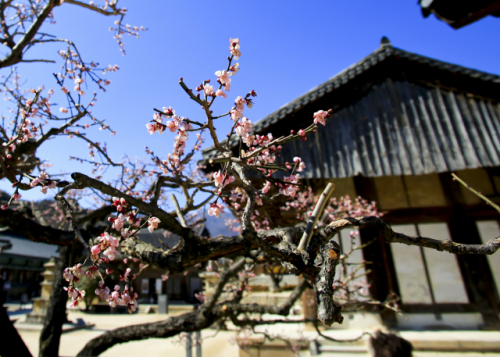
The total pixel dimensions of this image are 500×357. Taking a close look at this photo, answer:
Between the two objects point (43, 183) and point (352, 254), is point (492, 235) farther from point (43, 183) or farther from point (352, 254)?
point (43, 183)

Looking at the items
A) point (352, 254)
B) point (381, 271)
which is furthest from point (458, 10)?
point (381, 271)

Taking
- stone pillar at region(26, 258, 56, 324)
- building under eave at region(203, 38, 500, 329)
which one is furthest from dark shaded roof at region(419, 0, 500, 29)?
stone pillar at region(26, 258, 56, 324)

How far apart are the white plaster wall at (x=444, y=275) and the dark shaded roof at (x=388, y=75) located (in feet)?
8.19

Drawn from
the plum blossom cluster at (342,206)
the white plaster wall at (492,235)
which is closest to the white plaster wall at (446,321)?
the white plaster wall at (492,235)

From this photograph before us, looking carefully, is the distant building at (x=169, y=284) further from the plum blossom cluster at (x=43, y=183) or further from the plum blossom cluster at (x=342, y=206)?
the plum blossom cluster at (x=43, y=183)

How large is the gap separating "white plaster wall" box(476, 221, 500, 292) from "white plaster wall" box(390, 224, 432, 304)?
1507 mm

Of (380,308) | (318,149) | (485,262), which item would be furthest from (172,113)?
(485,262)

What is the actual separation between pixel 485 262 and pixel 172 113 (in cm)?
805

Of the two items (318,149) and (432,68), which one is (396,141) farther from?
(432,68)

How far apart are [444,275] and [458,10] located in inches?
281

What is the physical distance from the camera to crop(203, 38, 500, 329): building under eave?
21.3 feet

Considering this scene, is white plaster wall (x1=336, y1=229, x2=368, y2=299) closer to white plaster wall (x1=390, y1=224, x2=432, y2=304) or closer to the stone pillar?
white plaster wall (x1=390, y1=224, x2=432, y2=304)

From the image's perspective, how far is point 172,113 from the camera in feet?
6.95

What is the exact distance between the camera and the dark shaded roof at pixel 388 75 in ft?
24.3
